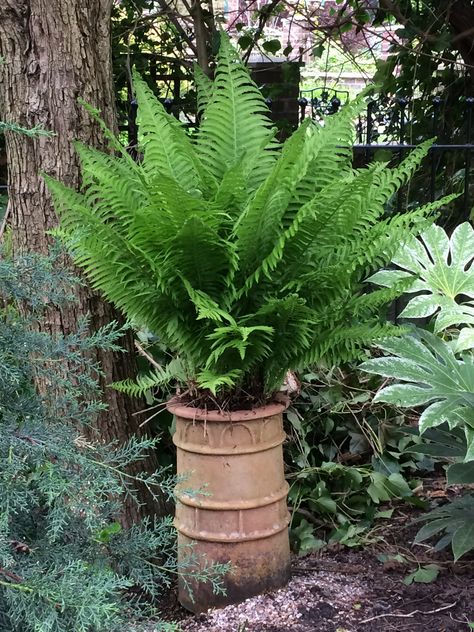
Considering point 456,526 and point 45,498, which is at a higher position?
point 45,498

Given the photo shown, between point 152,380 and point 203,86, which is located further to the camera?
point 203,86

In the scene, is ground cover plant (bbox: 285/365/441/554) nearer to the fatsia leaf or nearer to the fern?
the fatsia leaf

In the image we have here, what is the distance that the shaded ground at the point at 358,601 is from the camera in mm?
2066

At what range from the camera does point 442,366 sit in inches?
84.7

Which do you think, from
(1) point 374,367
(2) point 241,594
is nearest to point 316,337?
(1) point 374,367

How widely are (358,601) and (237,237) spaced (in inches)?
46.2

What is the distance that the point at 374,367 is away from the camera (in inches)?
86.6

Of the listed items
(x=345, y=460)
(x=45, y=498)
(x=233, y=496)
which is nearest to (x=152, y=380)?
(x=233, y=496)

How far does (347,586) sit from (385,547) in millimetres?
318

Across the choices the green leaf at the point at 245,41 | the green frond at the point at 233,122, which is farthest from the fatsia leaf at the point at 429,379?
the green leaf at the point at 245,41

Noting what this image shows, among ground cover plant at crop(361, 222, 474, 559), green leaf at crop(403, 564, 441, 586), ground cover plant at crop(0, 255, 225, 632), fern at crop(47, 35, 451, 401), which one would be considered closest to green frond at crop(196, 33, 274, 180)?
fern at crop(47, 35, 451, 401)

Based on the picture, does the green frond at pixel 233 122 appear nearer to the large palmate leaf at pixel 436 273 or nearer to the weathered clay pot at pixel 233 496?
the large palmate leaf at pixel 436 273

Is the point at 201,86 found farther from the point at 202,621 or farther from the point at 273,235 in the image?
Result: the point at 202,621

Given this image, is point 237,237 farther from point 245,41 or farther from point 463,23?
point 463,23
